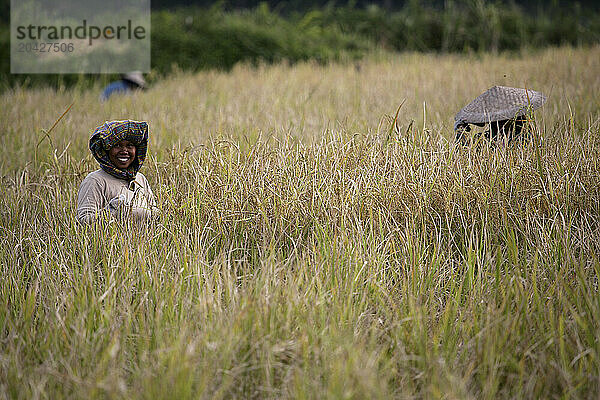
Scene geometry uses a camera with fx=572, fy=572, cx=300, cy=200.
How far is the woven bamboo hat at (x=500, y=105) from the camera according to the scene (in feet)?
9.70

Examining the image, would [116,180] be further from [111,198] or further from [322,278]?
[322,278]

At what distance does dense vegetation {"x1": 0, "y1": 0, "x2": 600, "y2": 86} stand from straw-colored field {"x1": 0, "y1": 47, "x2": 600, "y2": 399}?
6.73 m

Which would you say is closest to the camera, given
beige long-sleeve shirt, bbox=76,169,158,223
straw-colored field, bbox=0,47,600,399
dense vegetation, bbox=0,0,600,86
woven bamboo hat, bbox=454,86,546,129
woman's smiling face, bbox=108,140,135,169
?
straw-colored field, bbox=0,47,600,399

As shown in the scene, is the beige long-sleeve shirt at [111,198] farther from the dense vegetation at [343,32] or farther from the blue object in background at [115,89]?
the dense vegetation at [343,32]

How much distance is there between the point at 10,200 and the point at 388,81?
4.50 m

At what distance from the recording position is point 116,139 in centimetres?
263

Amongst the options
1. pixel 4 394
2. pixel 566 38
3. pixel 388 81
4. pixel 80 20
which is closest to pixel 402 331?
pixel 4 394

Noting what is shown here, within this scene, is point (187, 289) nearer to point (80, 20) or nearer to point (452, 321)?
point (452, 321)

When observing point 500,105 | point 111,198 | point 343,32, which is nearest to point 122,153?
point 111,198

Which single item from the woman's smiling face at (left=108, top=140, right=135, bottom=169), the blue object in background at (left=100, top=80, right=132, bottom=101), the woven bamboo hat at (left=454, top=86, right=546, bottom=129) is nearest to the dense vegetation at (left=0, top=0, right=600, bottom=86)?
the blue object in background at (left=100, top=80, right=132, bottom=101)

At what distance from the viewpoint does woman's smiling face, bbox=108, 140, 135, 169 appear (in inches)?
105

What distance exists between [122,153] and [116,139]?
0.26 feet

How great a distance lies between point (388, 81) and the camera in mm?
6469

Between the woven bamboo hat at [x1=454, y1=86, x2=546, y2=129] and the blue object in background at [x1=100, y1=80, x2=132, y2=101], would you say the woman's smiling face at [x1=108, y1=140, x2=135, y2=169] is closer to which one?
the woven bamboo hat at [x1=454, y1=86, x2=546, y2=129]
